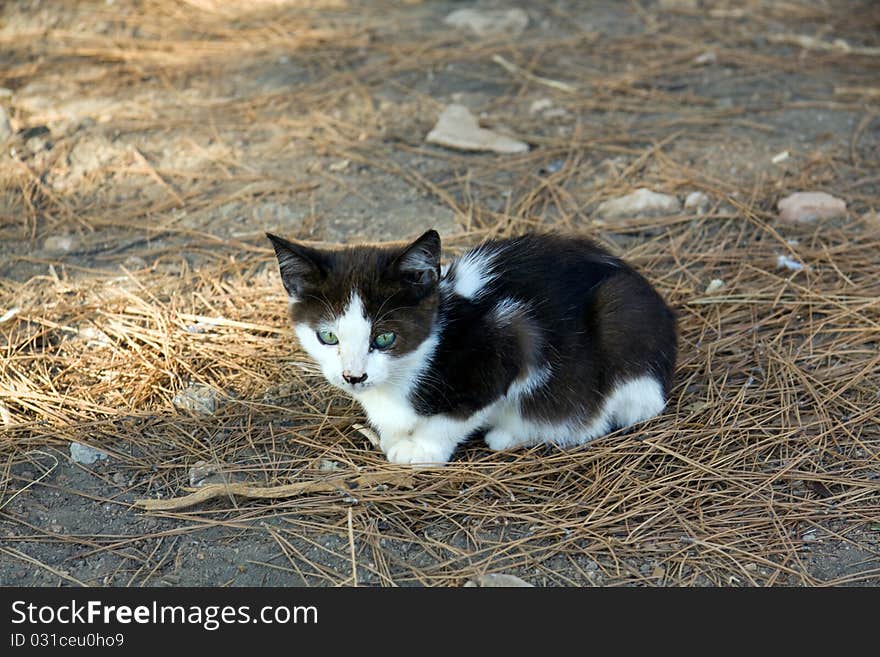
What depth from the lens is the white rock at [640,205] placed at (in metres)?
4.93

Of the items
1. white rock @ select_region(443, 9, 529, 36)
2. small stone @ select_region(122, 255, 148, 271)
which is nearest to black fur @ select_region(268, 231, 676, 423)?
small stone @ select_region(122, 255, 148, 271)

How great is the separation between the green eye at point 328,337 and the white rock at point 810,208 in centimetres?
273

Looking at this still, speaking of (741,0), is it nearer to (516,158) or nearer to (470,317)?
(516,158)

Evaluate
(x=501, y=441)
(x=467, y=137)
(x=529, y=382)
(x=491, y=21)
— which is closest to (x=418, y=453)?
(x=501, y=441)

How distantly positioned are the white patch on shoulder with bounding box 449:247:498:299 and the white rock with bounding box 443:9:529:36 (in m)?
3.60

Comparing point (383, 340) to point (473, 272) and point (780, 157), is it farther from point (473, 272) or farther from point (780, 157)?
point (780, 157)

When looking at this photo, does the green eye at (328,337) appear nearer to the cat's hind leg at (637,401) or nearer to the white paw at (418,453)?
the white paw at (418,453)

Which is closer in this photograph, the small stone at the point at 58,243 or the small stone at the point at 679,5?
the small stone at the point at 58,243

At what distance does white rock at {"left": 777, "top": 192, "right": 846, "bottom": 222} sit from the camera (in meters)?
4.81

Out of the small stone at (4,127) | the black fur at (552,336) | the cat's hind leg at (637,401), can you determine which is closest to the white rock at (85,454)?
the black fur at (552,336)

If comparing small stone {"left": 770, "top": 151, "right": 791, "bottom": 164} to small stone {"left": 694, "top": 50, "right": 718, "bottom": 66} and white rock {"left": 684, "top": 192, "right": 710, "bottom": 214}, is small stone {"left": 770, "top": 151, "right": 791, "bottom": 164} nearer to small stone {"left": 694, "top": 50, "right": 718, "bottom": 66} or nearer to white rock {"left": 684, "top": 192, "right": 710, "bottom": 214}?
white rock {"left": 684, "top": 192, "right": 710, "bottom": 214}

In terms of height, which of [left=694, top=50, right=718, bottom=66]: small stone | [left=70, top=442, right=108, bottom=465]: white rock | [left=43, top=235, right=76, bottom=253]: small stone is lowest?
[left=70, top=442, right=108, bottom=465]: white rock

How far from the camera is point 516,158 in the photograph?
539 centimetres

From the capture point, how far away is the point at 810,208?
15.8 ft
